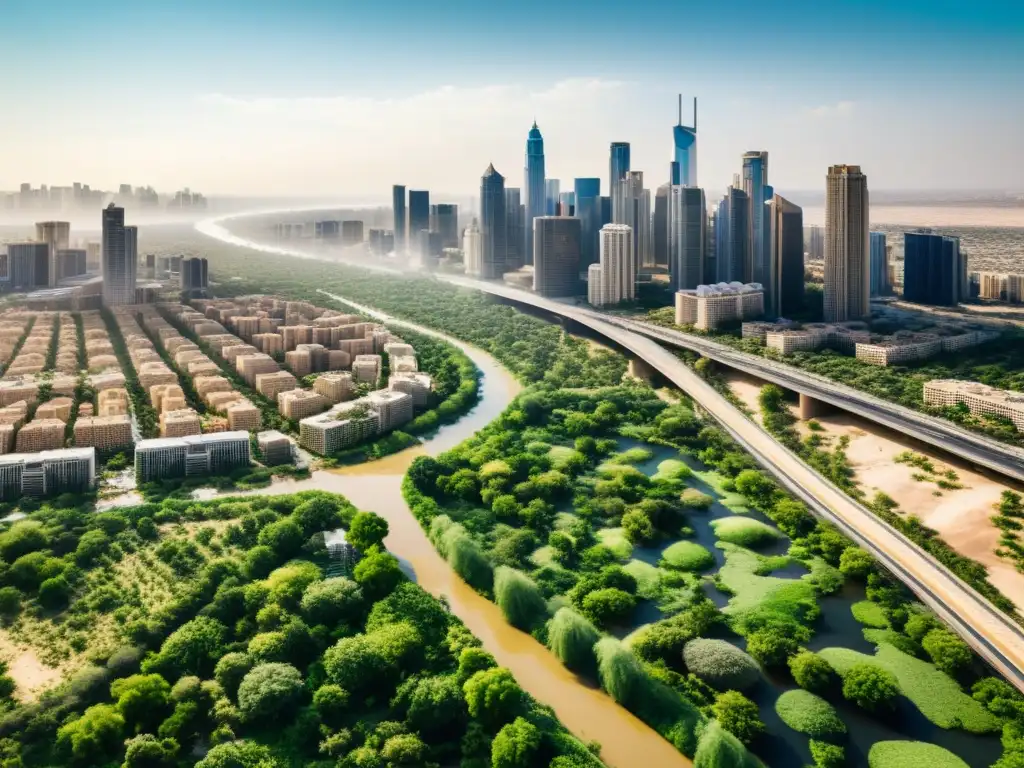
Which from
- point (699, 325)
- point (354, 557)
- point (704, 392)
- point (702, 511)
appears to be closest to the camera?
point (354, 557)

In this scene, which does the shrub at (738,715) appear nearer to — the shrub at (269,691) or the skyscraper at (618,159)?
the shrub at (269,691)

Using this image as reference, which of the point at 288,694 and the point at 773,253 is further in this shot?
the point at 773,253

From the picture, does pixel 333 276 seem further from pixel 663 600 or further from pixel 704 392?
pixel 663 600

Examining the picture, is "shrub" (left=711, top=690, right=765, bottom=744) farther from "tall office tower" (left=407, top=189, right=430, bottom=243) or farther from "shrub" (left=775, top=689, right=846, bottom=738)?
"tall office tower" (left=407, top=189, right=430, bottom=243)

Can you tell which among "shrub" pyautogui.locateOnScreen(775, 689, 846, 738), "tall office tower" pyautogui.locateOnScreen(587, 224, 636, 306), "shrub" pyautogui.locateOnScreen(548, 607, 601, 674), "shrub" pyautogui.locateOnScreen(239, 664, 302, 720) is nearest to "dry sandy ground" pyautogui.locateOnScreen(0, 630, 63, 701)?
"shrub" pyautogui.locateOnScreen(239, 664, 302, 720)

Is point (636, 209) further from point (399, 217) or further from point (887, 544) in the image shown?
point (887, 544)

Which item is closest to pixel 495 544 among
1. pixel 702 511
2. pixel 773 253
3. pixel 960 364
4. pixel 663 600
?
pixel 663 600

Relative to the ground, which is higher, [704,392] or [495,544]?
[704,392]

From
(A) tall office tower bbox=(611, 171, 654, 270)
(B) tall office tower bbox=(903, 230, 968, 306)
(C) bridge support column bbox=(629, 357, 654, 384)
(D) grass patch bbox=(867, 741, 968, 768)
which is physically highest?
(A) tall office tower bbox=(611, 171, 654, 270)
